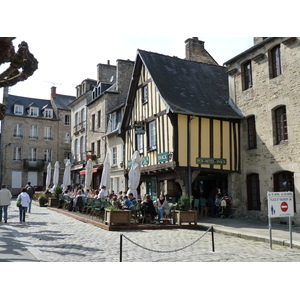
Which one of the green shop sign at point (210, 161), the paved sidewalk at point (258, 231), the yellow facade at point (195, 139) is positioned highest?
the yellow facade at point (195, 139)

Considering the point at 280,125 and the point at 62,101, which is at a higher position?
the point at 62,101

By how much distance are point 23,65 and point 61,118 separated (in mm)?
29309

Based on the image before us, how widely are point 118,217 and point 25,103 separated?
3021 cm

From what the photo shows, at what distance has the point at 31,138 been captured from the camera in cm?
3672

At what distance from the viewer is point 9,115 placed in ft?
117

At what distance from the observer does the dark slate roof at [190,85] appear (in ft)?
48.0

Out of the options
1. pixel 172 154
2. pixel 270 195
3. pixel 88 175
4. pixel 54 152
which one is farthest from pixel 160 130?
pixel 54 152

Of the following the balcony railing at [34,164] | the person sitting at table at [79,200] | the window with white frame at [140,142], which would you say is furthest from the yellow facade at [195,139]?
the balcony railing at [34,164]

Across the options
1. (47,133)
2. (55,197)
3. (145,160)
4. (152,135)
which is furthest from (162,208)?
(47,133)

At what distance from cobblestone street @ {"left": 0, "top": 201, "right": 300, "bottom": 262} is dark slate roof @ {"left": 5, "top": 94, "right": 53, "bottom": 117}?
27.9 m

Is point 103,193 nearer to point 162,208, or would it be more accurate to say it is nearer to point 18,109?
point 162,208

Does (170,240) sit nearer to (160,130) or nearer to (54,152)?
(160,130)

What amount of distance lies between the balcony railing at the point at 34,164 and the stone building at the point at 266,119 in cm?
2504

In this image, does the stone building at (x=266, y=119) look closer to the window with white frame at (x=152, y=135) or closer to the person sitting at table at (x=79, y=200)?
the window with white frame at (x=152, y=135)
